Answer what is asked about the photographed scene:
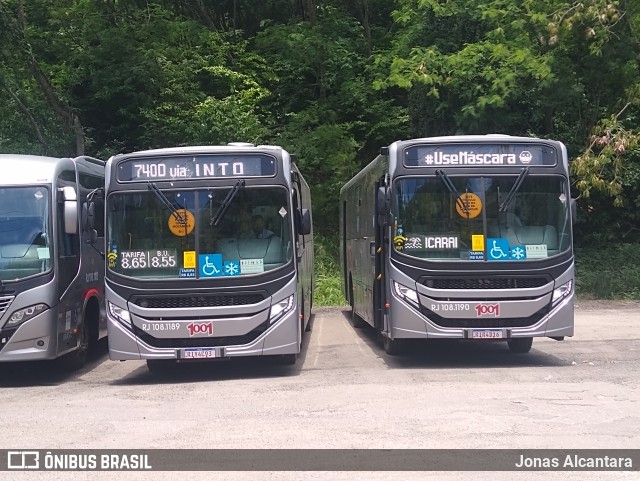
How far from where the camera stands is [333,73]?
2847 centimetres

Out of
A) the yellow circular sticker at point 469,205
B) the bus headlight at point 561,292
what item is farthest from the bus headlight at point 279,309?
the bus headlight at point 561,292

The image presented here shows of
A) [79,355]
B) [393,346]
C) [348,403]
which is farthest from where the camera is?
[79,355]

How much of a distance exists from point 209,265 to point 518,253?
14.2 ft

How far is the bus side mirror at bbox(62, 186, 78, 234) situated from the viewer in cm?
1209

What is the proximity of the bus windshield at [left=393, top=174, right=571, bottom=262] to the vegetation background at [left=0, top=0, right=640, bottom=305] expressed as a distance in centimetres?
1039

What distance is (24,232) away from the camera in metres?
12.0

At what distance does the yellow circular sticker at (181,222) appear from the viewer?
11555 millimetres

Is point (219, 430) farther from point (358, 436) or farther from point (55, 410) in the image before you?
point (55, 410)

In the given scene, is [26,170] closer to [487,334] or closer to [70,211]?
[70,211]

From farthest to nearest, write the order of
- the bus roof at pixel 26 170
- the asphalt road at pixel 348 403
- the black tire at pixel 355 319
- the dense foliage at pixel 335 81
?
the dense foliage at pixel 335 81
the black tire at pixel 355 319
the bus roof at pixel 26 170
the asphalt road at pixel 348 403

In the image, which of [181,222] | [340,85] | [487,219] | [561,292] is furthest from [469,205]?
[340,85]

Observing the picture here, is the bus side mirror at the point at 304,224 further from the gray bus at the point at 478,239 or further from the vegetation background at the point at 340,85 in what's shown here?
the vegetation background at the point at 340,85

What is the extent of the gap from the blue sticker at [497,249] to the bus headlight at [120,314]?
16.7ft

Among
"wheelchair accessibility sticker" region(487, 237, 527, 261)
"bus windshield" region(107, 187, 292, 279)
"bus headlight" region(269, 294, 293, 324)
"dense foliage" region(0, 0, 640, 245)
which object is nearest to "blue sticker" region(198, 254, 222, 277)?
"bus windshield" region(107, 187, 292, 279)
